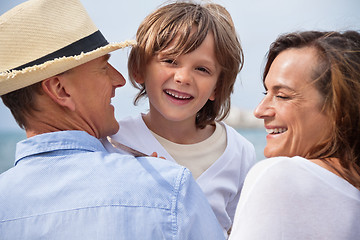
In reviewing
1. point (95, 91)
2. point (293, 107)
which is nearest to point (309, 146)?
point (293, 107)

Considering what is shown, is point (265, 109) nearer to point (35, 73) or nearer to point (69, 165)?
point (69, 165)

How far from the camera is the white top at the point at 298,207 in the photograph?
4.96 ft

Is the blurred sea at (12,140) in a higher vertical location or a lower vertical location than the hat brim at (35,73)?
lower

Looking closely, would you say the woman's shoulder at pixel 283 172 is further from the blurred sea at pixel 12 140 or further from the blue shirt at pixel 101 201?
the blurred sea at pixel 12 140

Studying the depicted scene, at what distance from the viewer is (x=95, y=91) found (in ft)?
7.20

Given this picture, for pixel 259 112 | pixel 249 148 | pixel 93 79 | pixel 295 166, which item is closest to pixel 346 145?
pixel 295 166

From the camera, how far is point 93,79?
7.10 feet

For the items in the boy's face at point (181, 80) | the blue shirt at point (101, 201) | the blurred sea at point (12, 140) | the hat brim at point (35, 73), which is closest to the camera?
the blue shirt at point (101, 201)

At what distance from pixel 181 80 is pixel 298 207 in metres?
1.47

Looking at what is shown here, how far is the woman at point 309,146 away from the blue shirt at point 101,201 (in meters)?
0.27

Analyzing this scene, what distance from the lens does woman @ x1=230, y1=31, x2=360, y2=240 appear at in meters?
1.52

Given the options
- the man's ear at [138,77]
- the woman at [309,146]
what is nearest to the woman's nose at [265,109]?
the woman at [309,146]

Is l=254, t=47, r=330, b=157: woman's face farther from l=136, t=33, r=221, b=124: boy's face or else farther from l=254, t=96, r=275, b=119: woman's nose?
l=136, t=33, r=221, b=124: boy's face

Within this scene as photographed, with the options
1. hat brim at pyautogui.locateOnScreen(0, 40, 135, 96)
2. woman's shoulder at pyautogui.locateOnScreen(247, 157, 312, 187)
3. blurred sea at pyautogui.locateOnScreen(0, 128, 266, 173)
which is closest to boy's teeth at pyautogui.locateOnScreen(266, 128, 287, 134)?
woman's shoulder at pyautogui.locateOnScreen(247, 157, 312, 187)
